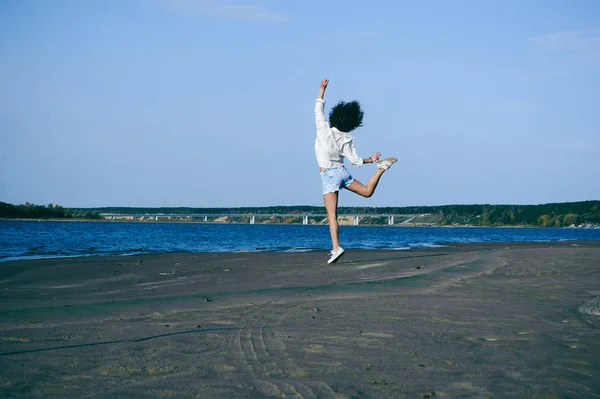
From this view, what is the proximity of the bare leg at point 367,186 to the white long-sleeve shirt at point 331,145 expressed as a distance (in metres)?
0.32

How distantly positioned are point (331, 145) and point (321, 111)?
56cm

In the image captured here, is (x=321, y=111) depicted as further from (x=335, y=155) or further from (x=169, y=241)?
(x=169, y=241)

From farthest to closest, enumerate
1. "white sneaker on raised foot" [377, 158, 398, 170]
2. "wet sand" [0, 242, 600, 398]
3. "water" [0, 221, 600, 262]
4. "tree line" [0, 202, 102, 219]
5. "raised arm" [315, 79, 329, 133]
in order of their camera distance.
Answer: "tree line" [0, 202, 102, 219]
"water" [0, 221, 600, 262]
"raised arm" [315, 79, 329, 133]
"white sneaker on raised foot" [377, 158, 398, 170]
"wet sand" [0, 242, 600, 398]

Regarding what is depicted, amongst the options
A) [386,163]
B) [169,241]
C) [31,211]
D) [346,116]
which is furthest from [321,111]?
[31,211]

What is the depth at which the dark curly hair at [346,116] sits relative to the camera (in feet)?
32.0

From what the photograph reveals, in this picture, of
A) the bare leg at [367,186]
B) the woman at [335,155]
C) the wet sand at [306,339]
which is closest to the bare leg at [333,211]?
the woman at [335,155]

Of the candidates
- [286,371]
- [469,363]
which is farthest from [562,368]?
[286,371]

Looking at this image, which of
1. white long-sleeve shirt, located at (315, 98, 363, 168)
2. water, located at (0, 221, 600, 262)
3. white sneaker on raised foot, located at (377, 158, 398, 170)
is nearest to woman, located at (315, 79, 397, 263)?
white long-sleeve shirt, located at (315, 98, 363, 168)

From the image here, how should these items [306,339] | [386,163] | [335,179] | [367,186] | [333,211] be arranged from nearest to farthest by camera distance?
[306,339] → [386,163] → [367,186] → [335,179] → [333,211]

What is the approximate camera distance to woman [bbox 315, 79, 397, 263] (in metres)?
9.43

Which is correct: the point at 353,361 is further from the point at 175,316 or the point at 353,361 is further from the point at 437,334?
the point at 175,316

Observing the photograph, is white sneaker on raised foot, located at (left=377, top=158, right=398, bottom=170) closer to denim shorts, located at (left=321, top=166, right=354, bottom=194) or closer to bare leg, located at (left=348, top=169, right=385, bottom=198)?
bare leg, located at (left=348, top=169, right=385, bottom=198)

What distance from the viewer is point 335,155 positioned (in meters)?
9.52

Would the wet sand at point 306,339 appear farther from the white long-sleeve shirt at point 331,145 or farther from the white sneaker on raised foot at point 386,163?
the white long-sleeve shirt at point 331,145
